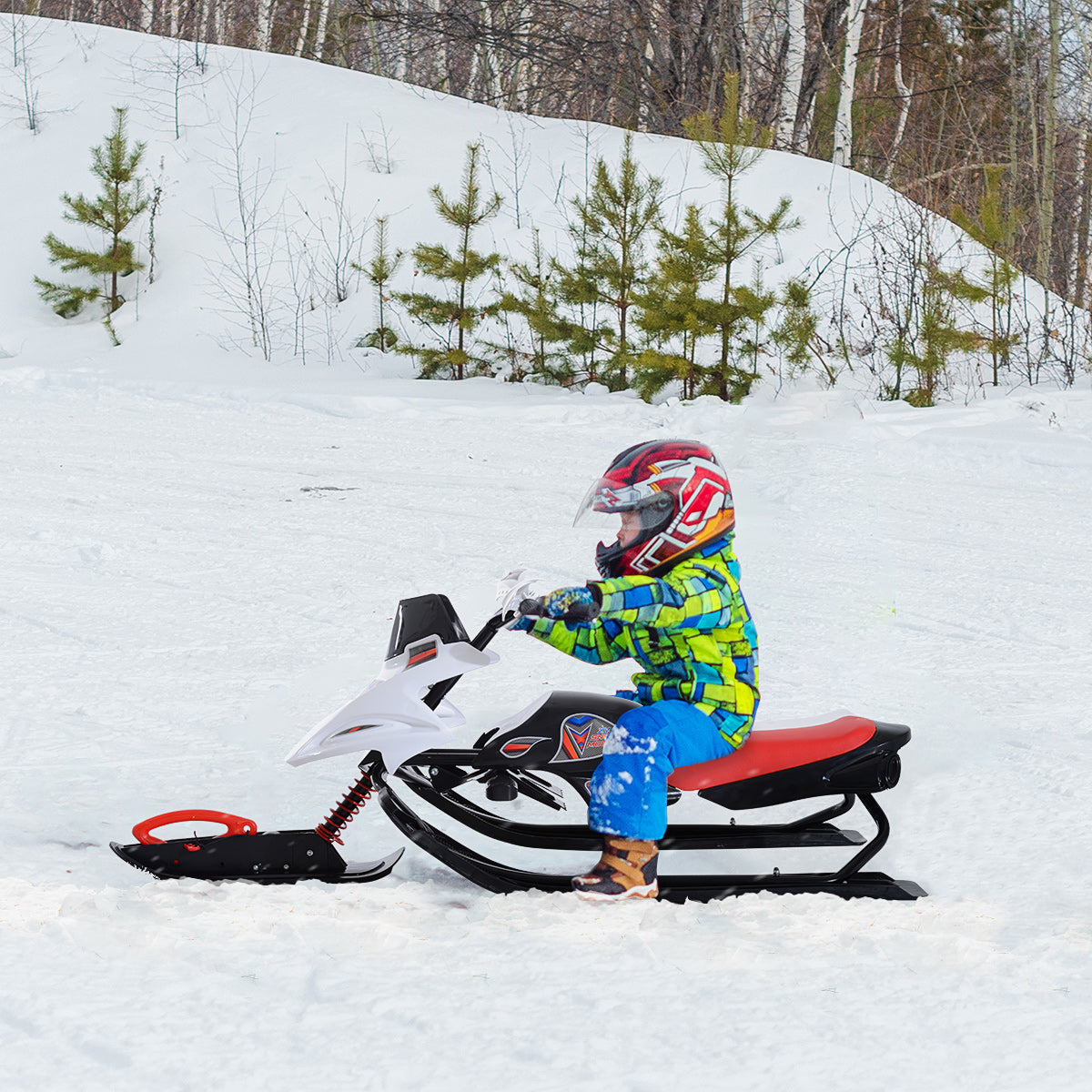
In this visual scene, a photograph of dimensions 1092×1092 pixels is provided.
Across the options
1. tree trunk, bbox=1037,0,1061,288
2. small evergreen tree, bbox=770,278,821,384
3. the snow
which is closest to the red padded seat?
the snow

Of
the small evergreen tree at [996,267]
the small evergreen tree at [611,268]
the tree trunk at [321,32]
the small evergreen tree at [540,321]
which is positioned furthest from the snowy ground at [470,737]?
the tree trunk at [321,32]

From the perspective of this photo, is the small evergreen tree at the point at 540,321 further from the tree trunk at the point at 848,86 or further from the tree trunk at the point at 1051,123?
the tree trunk at the point at 1051,123

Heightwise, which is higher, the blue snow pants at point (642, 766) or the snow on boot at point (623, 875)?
the blue snow pants at point (642, 766)

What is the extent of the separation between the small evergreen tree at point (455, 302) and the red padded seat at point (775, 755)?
8.16 meters

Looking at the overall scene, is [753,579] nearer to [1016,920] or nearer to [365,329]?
[1016,920]

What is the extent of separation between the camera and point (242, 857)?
2.85 meters

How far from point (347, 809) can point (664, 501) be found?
1.11 m

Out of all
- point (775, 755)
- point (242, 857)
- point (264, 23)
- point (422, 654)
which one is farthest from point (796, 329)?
point (264, 23)

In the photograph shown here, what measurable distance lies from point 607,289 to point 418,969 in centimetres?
832

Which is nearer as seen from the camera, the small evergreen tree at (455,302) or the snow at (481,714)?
the snow at (481,714)

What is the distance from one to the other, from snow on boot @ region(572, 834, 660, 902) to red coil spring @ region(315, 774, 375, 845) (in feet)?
1.87

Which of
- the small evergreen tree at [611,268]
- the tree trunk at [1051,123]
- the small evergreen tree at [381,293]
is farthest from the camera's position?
the tree trunk at [1051,123]

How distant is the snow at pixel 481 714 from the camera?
2184 millimetres

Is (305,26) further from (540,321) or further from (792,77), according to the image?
(540,321)
